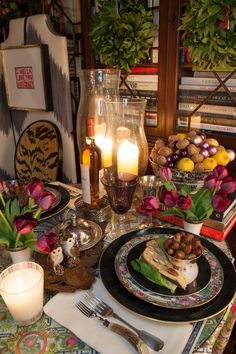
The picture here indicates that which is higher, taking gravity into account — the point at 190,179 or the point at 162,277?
the point at 190,179

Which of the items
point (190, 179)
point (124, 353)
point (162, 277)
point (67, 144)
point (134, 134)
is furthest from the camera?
point (67, 144)

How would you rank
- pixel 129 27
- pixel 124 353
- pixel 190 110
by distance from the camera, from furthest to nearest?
pixel 190 110 → pixel 129 27 → pixel 124 353

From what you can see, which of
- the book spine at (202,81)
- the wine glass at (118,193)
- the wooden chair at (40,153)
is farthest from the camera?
the wooden chair at (40,153)

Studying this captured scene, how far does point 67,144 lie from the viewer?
2148 mm

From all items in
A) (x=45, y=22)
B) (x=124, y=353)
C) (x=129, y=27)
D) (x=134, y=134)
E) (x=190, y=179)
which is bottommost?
(x=124, y=353)

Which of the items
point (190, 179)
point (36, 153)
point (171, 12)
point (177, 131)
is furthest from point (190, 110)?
point (36, 153)

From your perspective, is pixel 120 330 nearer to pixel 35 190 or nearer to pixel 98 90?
pixel 35 190

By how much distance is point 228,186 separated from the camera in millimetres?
847

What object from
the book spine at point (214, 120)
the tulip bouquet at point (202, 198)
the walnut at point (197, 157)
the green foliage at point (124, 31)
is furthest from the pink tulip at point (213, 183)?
the green foliage at point (124, 31)

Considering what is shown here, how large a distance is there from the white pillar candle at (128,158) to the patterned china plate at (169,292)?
0.40m

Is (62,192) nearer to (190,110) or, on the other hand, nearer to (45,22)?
(190,110)

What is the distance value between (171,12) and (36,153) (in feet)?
4.06

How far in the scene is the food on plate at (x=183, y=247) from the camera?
689mm

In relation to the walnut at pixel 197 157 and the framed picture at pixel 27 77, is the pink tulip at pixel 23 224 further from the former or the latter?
the framed picture at pixel 27 77
